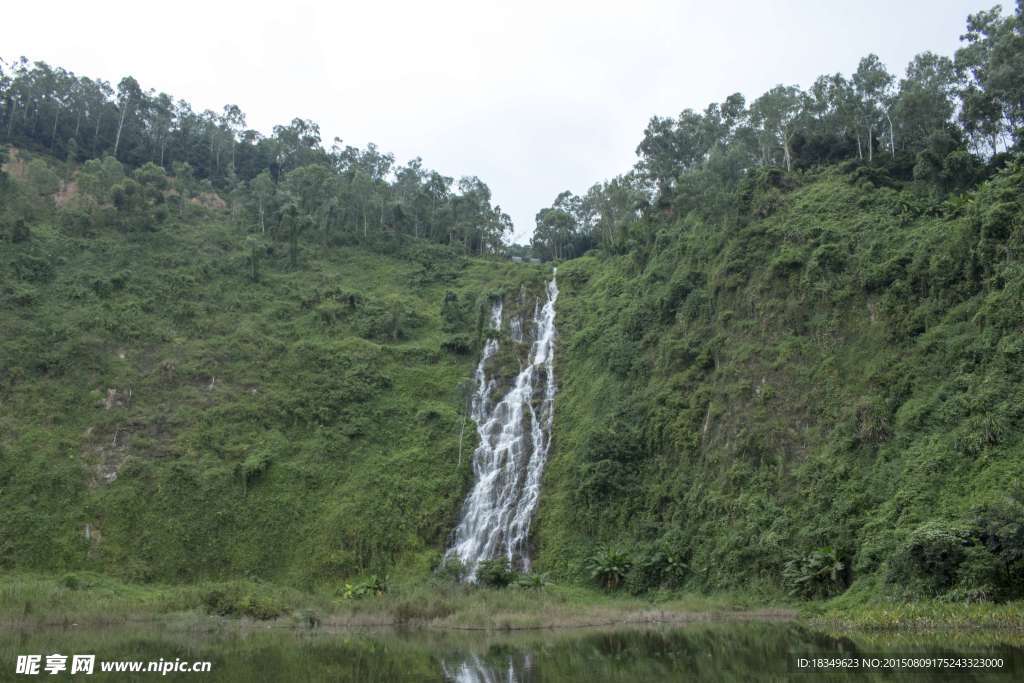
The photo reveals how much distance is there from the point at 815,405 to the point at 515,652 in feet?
53.1

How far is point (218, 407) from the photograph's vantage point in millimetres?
39094

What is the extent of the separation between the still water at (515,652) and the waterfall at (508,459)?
9.25 meters

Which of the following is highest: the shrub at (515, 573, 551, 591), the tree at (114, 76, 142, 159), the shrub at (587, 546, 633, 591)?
the tree at (114, 76, 142, 159)

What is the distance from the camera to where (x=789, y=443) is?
28.8m

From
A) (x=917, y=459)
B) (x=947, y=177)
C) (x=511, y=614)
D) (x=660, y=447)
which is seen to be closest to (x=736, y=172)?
(x=947, y=177)

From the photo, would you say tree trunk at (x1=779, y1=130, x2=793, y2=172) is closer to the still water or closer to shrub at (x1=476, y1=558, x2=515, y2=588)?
shrub at (x1=476, y1=558, x2=515, y2=588)

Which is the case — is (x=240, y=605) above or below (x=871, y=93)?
below

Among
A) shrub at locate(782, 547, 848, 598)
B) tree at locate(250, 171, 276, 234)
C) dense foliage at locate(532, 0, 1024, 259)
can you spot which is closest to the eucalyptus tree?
dense foliage at locate(532, 0, 1024, 259)

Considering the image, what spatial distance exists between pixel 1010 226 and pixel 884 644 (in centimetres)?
1759

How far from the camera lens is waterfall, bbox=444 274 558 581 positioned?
1312 inches

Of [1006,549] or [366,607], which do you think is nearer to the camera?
[1006,549]

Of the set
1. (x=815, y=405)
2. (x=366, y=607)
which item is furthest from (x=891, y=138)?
(x=366, y=607)

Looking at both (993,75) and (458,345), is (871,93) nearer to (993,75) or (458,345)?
(993,75)

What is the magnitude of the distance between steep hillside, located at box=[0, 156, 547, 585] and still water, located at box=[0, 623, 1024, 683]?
8706 millimetres
